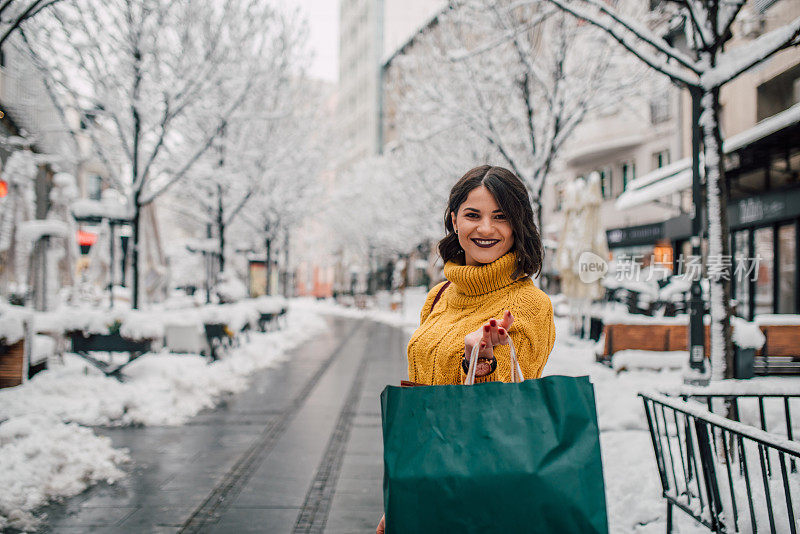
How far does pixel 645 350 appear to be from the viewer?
30.0 feet

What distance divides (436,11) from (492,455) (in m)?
13.1

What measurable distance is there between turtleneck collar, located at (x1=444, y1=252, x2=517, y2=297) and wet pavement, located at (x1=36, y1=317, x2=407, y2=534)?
2616mm

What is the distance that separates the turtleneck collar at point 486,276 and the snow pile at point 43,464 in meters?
3.58

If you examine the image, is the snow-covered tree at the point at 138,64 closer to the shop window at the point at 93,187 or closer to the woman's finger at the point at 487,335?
the woman's finger at the point at 487,335

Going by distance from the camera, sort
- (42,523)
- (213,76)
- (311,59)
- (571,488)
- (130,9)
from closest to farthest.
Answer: (571,488), (42,523), (130,9), (213,76), (311,59)

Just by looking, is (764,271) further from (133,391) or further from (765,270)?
(133,391)

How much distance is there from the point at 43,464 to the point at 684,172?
12941mm

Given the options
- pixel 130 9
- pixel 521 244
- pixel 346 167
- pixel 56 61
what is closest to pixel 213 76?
pixel 130 9

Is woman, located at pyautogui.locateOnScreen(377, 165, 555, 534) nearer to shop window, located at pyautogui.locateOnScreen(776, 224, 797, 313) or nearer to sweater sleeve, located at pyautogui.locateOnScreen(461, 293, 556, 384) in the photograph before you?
sweater sleeve, located at pyautogui.locateOnScreen(461, 293, 556, 384)

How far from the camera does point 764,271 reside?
14.0 meters

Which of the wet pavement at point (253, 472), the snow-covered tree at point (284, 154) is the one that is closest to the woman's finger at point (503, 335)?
the wet pavement at point (253, 472)

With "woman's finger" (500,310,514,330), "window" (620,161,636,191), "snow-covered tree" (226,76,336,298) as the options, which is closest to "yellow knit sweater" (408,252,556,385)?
"woman's finger" (500,310,514,330)

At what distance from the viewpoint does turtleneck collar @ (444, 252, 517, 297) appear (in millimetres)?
2070

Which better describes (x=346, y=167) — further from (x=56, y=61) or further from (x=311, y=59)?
(x=56, y=61)
